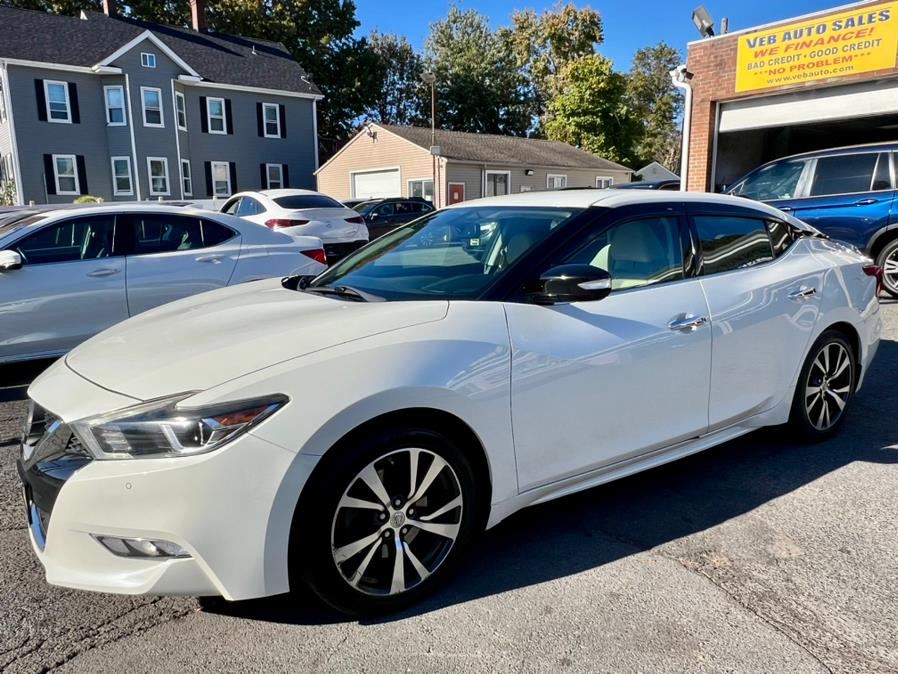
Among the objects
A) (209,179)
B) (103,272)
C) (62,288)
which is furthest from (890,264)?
(209,179)

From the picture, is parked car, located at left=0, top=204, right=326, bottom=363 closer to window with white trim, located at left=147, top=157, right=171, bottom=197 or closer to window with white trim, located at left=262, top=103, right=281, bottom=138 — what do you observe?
window with white trim, located at left=147, top=157, right=171, bottom=197

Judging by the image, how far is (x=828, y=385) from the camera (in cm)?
419

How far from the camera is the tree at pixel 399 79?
56.6 meters

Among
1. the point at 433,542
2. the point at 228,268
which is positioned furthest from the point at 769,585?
the point at 228,268

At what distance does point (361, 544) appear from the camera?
2.47 metres

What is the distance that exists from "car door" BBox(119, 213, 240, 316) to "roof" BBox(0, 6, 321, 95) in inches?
989

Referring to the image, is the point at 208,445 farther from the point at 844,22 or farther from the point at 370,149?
the point at 370,149

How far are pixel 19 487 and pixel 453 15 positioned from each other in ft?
202

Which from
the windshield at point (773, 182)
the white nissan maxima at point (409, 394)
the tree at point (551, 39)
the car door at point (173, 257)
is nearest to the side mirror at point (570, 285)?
the white nissan maxima at point (409, 394)

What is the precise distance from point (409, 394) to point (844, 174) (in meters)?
8.39

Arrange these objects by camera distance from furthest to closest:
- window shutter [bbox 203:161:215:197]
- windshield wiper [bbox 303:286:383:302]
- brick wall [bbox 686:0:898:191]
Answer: window shutter [bbox 203:161:215:197] → brick wall [bbox 686:0:898:191] → windshield wiper [bbox 303:286:383:302]

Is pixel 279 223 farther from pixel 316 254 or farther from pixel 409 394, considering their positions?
pixel 409 394

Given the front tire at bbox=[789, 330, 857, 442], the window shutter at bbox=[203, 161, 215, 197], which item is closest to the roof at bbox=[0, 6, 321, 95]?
the window shutter at bbox=[203, 161, 215, 197]

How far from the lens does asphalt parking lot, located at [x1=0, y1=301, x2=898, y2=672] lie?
2.32 m
